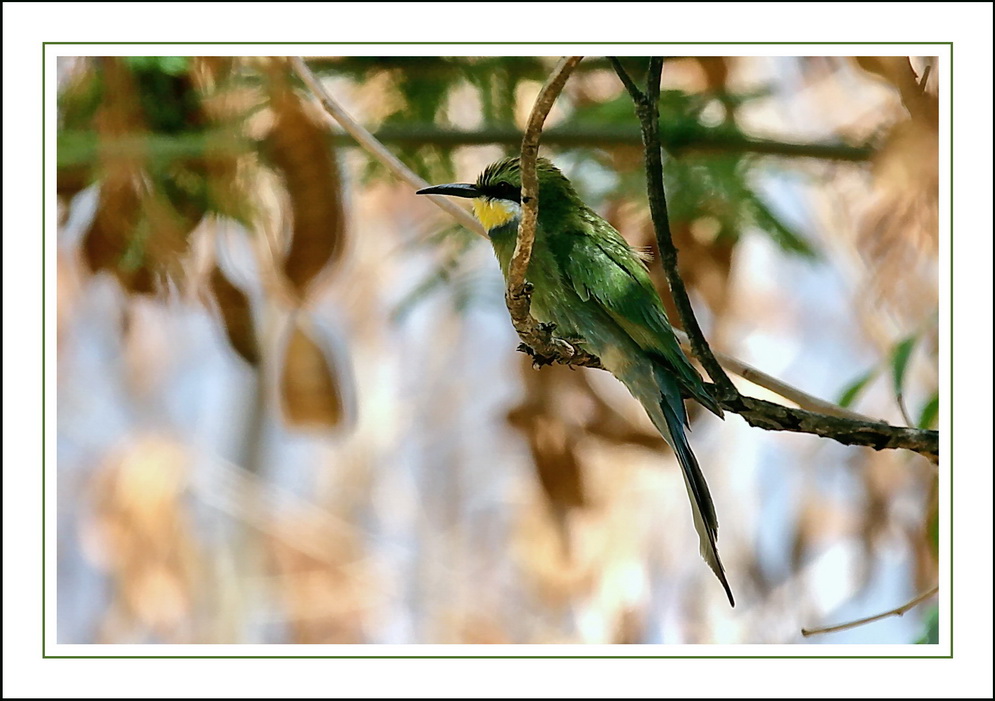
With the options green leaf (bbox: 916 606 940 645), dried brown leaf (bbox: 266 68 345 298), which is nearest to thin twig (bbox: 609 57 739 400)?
green leaf (bbox: 916 606 940 645)

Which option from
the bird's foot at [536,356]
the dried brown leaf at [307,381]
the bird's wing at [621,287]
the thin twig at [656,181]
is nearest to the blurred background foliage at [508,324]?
the dried brown leaf at [307,381]

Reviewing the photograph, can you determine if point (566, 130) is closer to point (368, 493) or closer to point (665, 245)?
point (665, 245)

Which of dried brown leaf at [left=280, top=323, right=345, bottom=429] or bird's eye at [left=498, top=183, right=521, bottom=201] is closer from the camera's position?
bird's eye at [left=498, top=183, right=521, bottom=201]

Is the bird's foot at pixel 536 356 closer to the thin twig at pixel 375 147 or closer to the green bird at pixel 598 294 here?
the green bird at pixel 598 294

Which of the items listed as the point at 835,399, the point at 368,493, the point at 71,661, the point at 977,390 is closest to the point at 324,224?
the point at 71,661

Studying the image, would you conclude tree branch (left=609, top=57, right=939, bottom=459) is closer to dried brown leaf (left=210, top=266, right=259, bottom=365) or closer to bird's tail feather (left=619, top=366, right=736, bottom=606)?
bird's tail feather (left=619, top=366, right=736, bottom=606)
